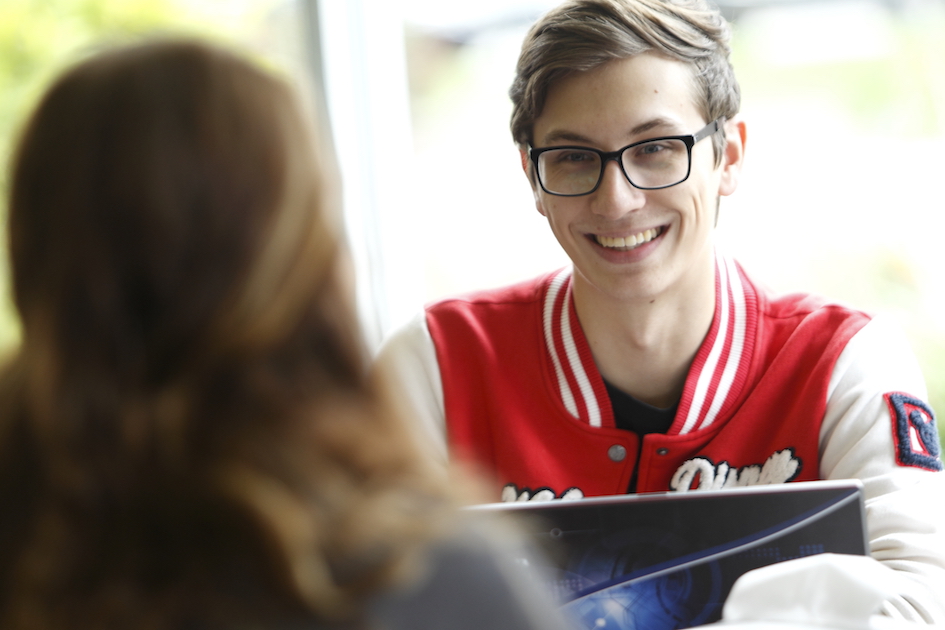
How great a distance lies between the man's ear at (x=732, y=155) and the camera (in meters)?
1.44

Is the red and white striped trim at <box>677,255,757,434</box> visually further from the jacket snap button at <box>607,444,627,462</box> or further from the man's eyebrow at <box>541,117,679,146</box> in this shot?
the man's eyebrow at <box>541,117,679,146</box>

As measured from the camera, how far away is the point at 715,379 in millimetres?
1347

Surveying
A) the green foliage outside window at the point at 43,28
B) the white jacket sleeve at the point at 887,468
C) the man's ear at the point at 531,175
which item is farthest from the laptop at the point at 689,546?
the green foliage outside window at the point at 43,28

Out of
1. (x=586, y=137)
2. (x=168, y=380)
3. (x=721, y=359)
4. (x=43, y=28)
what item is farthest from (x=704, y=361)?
(x=43, y=28)

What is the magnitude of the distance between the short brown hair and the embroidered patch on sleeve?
0.48 m

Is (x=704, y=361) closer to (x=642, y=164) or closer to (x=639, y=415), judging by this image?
(x=639, y=415)

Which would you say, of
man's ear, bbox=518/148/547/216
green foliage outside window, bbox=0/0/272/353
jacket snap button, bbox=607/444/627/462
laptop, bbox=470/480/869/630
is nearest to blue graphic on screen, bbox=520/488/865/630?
laptop, bbox=470/480/869/630

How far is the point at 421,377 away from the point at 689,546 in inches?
28.3

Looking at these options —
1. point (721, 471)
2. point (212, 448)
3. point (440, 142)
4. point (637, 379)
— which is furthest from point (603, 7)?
point (440, 142)

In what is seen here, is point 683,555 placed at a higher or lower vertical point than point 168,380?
lower

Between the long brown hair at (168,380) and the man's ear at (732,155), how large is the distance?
1025 millimetres

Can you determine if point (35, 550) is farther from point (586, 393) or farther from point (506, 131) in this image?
point (506, 131)

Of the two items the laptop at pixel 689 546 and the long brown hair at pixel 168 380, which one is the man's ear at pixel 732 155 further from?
the long brown hair at pixel 168 380

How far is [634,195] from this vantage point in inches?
52.6
